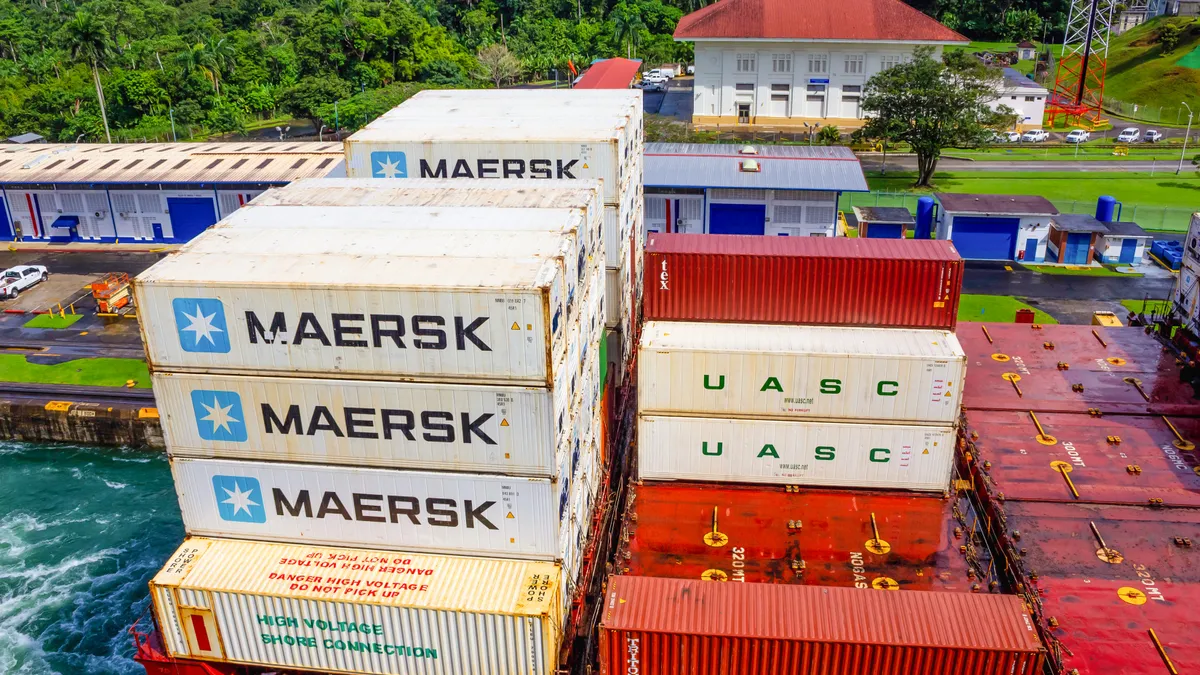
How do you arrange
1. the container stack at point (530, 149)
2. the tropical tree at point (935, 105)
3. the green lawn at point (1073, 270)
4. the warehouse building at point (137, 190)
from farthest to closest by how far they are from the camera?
the tropical tree at point (935, 105) < the warehouse building at point (137, 190) < the green lawn at point (1073, 270) < the container stack at point (530, 149)

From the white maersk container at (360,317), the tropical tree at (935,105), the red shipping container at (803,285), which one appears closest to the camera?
the white maersk container at (360,317)

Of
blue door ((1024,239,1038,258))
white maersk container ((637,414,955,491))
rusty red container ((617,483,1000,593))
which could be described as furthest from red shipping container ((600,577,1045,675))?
blue door ((1024,239,1038,258))

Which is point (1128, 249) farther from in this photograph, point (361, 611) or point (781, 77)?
point (361, 611)

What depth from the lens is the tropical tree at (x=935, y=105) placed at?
216ft

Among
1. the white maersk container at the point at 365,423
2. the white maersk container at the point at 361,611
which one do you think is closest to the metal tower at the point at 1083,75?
the white maersk container at the point at 365,423

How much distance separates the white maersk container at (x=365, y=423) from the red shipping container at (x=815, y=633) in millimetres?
3843

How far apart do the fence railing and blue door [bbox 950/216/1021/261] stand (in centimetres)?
816

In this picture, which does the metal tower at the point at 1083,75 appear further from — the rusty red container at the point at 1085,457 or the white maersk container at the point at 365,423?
the white maersk container at the point at 365,423

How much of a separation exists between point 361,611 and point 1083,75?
3954 inches

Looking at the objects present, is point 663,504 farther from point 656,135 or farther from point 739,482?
point 656,135

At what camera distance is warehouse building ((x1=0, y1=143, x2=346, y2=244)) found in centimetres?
5941

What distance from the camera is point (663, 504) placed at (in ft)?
82.0

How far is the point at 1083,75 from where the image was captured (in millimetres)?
95625

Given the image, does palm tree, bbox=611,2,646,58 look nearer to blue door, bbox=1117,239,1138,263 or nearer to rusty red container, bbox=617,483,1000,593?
blue door, bbox=1117,239,1138,263
